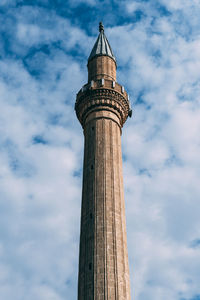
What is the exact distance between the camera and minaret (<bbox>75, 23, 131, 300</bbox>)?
2898cm

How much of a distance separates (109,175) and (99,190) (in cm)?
172

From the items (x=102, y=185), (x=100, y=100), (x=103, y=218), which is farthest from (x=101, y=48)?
(x=103, y=218)

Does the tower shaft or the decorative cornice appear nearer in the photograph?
the tower shaft

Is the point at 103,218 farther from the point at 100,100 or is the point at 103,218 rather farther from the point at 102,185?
the point at 100,100

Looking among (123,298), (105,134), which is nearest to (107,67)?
(105,134)

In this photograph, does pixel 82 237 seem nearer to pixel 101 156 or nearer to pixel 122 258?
pixel 122 258

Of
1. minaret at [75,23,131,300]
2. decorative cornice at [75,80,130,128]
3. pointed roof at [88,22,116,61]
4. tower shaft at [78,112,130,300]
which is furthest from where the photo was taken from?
pointed roof at [88,22,116,61]

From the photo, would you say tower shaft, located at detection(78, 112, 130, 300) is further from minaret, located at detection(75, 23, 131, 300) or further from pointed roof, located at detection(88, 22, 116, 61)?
pointed roof, located at detection(88, 22, 116, 61)

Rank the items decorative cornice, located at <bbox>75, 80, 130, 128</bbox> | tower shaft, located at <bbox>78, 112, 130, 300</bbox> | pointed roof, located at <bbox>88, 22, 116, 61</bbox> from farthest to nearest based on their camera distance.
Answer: pointed roof, located at <bbox>88, 22, 116, 61</bbox> → decorative cornice, located at <bbox>75, 80, 130, 128</bbox> → tower shaft, located at <bbox>78, 112, 130, 300</bbox>

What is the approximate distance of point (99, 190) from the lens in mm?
33250

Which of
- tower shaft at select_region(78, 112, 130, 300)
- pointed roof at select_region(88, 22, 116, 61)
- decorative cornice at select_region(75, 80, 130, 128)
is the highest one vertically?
pointed roof at select_region(88, 22, 116, 61)

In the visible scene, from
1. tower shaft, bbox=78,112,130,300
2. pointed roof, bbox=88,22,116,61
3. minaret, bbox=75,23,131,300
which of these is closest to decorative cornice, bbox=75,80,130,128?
minaret, bbox=75,23,131,300

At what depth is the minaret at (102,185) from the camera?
28984mm

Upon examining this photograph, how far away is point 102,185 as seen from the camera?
33.5 meters
